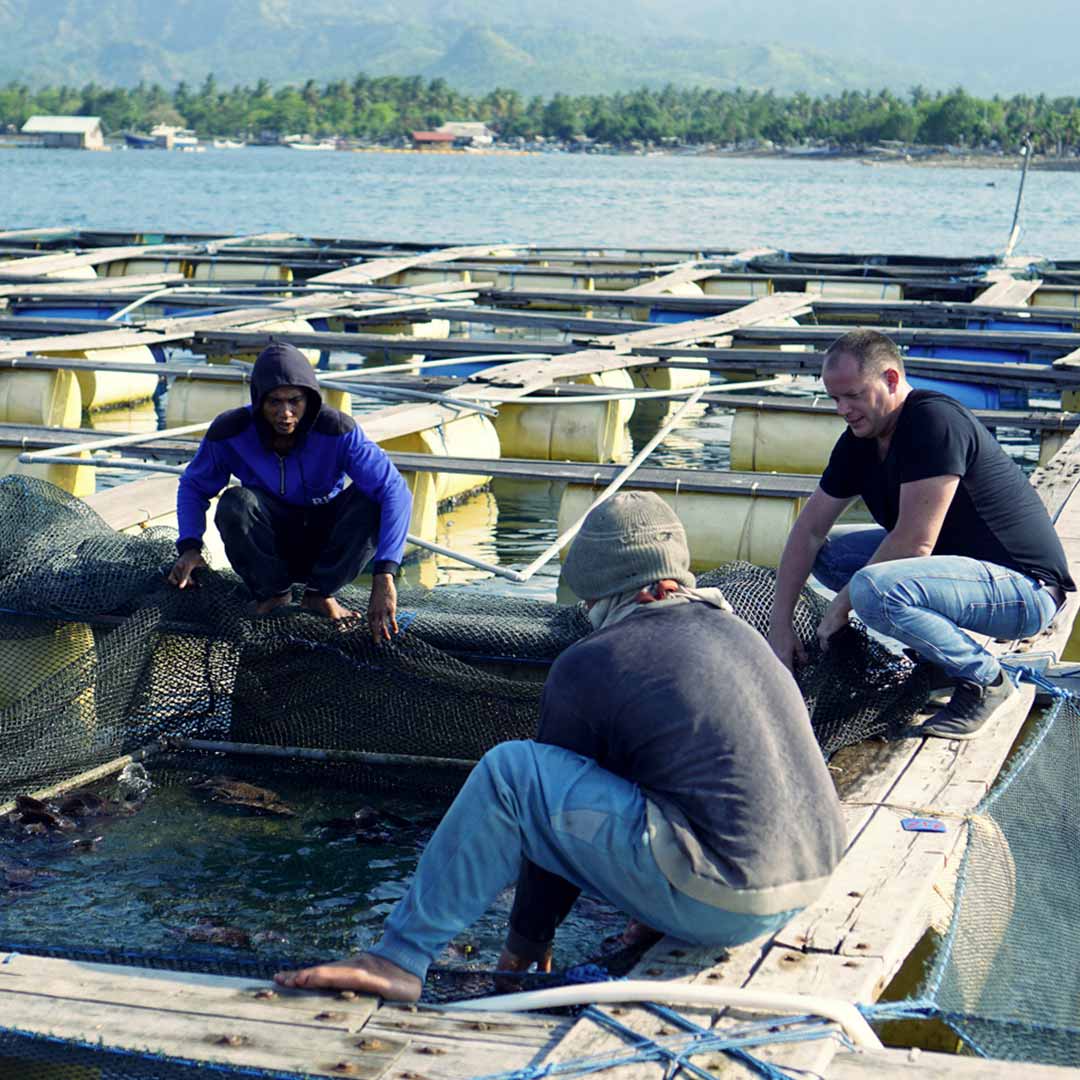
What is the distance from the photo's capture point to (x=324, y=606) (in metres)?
6.33

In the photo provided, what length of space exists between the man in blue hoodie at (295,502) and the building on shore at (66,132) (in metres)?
157

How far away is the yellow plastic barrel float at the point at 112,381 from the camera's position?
14711mm

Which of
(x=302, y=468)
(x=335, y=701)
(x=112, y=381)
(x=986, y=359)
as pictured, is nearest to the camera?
(x=335, y=701)

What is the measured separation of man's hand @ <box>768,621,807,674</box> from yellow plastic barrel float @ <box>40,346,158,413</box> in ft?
32.1

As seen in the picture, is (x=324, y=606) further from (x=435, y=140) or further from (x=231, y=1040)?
(x=435, y=140)

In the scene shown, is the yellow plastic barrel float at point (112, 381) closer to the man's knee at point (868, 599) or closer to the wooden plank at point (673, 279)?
the wooden plank at point (673, 279)

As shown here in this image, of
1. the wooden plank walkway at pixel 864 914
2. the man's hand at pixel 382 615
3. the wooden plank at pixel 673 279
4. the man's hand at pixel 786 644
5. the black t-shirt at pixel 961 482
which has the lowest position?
the wooden plank walkway at pixel 864 914

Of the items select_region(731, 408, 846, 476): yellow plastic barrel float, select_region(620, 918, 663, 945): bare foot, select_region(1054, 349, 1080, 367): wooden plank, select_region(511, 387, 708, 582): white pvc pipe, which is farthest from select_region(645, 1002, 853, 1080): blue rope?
select_region(1054, 349, 1080, 367): wooden plank

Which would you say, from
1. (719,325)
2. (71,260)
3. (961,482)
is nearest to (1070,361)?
(719,325)

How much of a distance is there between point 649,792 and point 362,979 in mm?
768

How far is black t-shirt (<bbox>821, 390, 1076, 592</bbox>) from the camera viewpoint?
508 centimetres

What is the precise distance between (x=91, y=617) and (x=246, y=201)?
68.6 metres

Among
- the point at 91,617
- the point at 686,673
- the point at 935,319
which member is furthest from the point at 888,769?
the point at 935,319

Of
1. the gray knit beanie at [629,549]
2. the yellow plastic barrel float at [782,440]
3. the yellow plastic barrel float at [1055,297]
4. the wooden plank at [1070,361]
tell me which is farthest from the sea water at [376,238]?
the yellow plastic barrel float at [1055,297]
